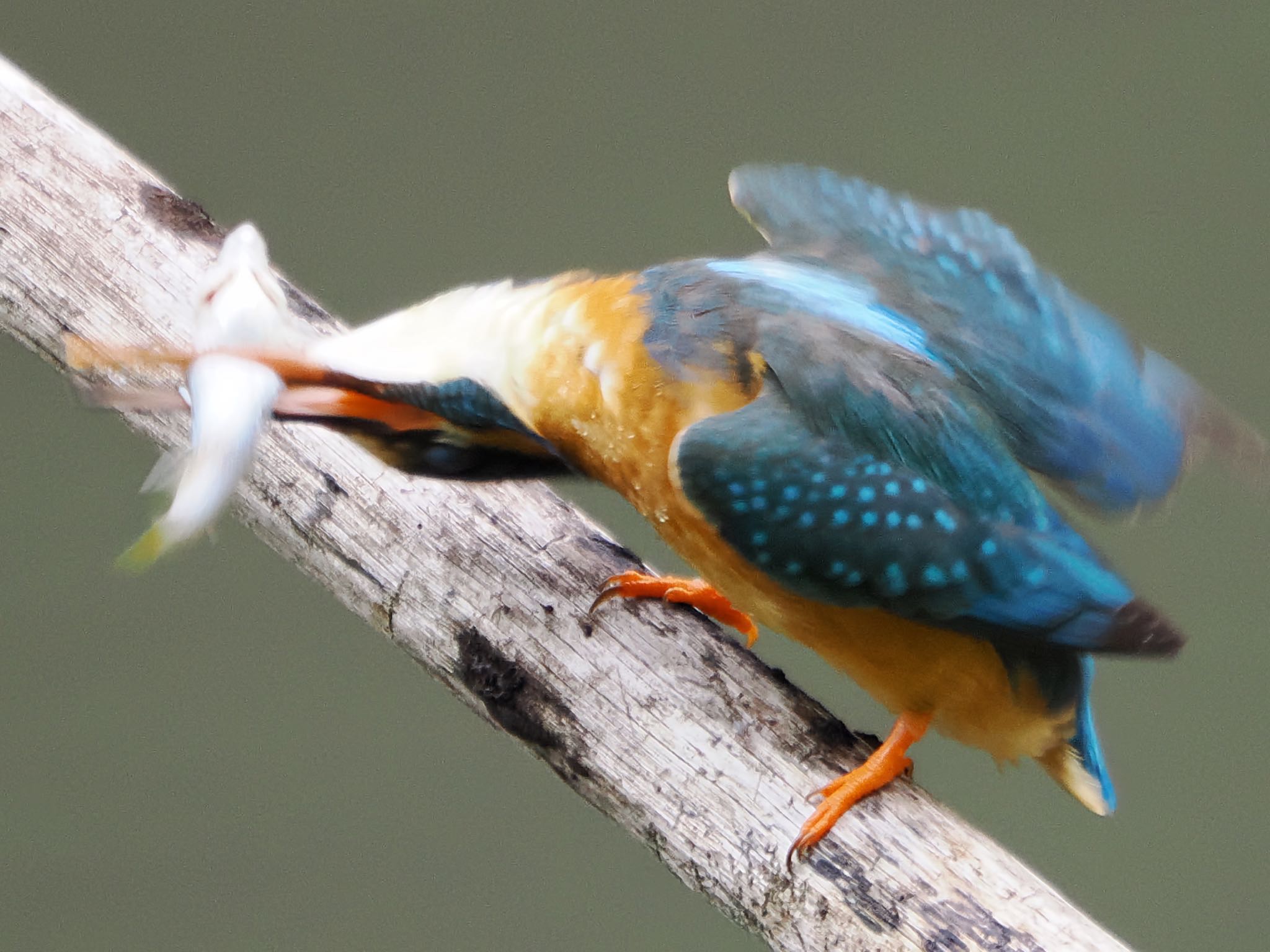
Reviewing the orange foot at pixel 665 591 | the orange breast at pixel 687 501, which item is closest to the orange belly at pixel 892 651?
the orange breast at pixel 687 501

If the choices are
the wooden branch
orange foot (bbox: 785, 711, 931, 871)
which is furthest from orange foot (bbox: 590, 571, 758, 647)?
orange foot (bbox: 785, 711, 931, 871)

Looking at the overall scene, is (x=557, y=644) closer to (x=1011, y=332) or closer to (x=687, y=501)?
(x=687, y=501)

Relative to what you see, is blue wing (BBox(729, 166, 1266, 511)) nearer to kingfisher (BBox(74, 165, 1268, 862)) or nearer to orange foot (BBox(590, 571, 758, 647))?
kingfisher (BBox(74, 165, 1268, 862))

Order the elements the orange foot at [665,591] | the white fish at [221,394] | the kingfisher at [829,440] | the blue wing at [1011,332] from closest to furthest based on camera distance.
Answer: the white fish at [221,394], the kingfisher at [829,440], the blue wing at [1011,332], the orange foot at [665,591]

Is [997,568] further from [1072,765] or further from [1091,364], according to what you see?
[1072,765]

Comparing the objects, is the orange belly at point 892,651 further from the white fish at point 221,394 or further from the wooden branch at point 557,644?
the white fish at point 221,394

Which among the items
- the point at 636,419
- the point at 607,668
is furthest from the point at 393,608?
the point at 636,419

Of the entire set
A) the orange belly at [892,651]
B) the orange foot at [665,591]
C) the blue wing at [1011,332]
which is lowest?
the orange foot at [665,591]

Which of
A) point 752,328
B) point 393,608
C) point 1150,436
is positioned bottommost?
point 393,608

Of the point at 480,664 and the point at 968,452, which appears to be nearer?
the point at 968,452
